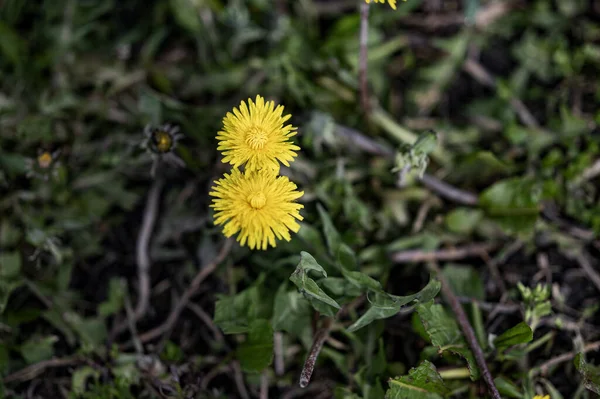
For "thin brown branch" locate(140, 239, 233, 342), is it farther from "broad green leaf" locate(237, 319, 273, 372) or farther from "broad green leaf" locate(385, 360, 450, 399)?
"broad green leaf" locate(385, 360, 450, 399)

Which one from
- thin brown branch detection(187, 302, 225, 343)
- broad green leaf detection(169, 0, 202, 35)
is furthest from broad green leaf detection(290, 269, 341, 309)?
broad green leaf detection(169, 0, 202, 35)

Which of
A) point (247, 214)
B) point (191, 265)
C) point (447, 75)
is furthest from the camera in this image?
point (447, 75)

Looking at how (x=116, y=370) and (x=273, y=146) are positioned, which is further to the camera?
(x=116, y=370)

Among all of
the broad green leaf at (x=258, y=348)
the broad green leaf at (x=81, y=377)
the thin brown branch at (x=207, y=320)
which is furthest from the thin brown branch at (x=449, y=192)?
the broad green leaf at (x=81, y=377)

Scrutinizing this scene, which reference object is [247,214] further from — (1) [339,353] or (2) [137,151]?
(2) [137,151]

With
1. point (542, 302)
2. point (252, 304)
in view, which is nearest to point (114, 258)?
point (252, 304)

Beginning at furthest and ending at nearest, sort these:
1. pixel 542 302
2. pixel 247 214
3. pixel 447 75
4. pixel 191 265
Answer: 1. pixel 447 75
2. pixel 191 265
3. pixel 542 302
4. pixel 247 214

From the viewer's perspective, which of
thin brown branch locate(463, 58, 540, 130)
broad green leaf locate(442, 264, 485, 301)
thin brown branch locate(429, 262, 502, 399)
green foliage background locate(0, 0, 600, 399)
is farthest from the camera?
thin brown branch locate(463, 58, 540, 130)
